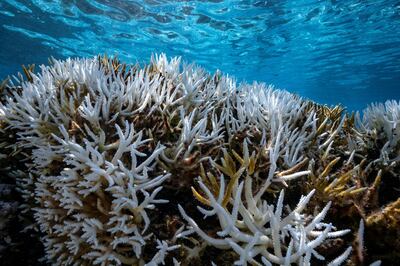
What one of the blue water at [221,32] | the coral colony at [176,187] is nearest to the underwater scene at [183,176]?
the coral colony at [176,187]

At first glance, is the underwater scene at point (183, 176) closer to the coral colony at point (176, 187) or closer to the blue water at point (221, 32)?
the coral colony at point (176, 187)

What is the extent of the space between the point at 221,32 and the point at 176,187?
23.6 metres

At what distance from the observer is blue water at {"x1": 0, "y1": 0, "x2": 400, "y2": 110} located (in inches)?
754

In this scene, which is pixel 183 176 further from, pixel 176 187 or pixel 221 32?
pixel 221 32

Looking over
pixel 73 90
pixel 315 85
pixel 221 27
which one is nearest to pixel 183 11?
pixel 221 27

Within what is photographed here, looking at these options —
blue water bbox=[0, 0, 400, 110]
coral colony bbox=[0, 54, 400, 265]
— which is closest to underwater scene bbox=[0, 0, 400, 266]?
coral colony bbox=[0, 54, 400, 265]

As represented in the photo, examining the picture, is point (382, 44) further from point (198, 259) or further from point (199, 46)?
point (198, 259)

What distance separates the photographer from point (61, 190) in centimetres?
229

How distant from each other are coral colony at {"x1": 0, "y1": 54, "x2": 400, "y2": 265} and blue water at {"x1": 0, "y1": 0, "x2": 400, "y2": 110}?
58.6ft

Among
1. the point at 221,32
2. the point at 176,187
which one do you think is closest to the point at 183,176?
the point at 176,187

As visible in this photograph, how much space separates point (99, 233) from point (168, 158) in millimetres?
842

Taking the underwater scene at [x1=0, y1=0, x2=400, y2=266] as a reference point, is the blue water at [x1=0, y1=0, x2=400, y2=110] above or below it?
above

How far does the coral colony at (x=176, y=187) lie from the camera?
75.4 inches

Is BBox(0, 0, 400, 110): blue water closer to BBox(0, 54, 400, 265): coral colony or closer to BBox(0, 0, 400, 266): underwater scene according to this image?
BBox(0, 0, 400, 266): underwater scene
